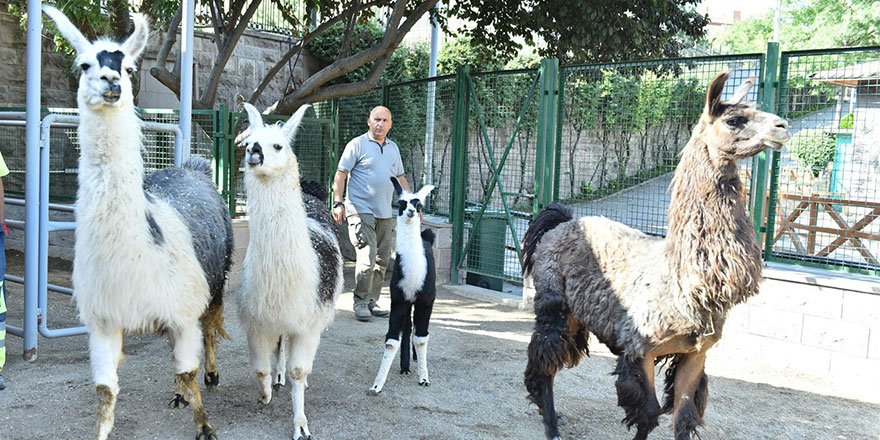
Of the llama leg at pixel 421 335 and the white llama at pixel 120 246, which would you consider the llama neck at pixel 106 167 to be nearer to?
the white llama at pixel 120 246

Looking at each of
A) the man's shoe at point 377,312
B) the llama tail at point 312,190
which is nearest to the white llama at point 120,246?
the llama tail at point 312,190

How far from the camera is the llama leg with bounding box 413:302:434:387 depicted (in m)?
5.26

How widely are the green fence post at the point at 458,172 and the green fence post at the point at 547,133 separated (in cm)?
124

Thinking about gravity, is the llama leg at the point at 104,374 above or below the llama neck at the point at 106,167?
below

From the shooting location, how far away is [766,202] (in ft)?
20.4

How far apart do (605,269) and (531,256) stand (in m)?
0.65

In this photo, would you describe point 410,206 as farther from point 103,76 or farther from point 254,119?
point 103,76

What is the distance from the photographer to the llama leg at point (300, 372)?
4.20 meters

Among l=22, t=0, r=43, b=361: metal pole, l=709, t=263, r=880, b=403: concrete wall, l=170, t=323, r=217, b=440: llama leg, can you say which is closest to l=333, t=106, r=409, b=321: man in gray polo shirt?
l=22, t=0, r=43, b=361: metal pole

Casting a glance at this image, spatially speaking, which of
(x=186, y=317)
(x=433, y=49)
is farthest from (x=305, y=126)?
(x=186, y=317)

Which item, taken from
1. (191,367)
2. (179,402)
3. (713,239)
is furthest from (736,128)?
(179,402)

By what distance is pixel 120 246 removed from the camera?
3578 mm

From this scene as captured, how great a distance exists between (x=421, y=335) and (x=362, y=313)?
199 cm

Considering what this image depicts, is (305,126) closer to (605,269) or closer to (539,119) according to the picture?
(539,119)
